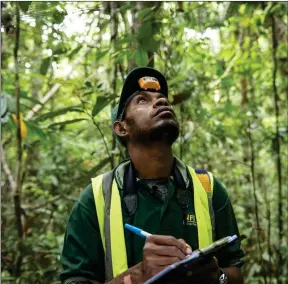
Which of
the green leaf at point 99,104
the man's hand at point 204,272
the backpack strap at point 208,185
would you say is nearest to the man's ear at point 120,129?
the backpack strap at point 208,185

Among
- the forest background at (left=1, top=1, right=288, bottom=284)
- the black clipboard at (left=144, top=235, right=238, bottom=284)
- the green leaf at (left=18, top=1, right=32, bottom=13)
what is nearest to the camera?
the black clipboard at (left=144, top=235, right=238, bottom=284)

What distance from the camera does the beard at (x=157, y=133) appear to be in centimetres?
171

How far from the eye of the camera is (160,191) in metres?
1.71

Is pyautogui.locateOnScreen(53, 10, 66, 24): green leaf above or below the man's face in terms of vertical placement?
above

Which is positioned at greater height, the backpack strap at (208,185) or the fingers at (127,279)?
the backpack strap at (208,185)

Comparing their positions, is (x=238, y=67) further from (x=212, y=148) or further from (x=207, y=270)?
(x=207, y=270)

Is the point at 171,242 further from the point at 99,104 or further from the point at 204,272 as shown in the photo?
the point at 99,104

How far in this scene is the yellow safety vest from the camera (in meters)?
1.57

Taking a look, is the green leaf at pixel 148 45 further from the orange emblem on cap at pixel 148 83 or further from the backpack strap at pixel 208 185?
the backpack strap at pixel 208 185

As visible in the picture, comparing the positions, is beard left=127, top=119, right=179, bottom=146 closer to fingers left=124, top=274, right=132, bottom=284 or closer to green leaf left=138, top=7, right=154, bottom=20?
fingers left=124, top=274, right=132, bottom=284

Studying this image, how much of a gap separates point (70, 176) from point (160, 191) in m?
3.62

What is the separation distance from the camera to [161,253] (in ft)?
4.48

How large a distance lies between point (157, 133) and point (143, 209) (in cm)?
32

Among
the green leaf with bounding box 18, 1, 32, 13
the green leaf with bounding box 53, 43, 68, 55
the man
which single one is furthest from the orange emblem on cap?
the green leaf with bounding box 53, 43, 68, 55
